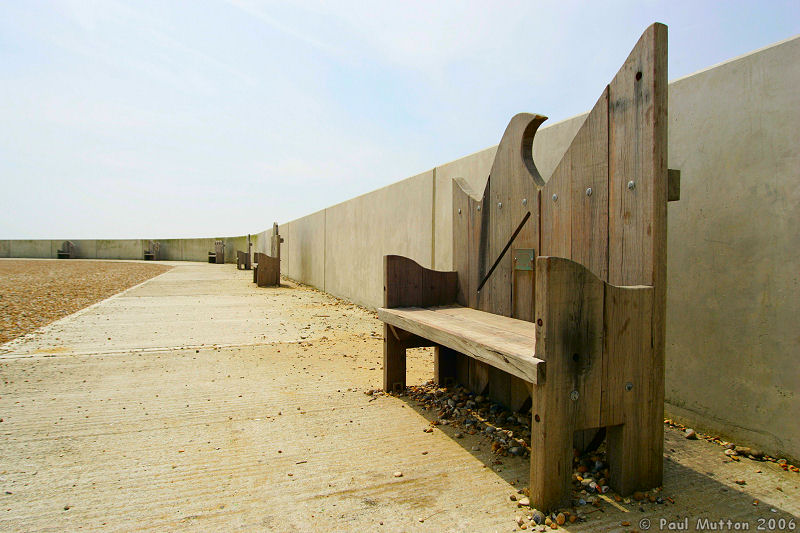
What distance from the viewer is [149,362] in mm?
4094

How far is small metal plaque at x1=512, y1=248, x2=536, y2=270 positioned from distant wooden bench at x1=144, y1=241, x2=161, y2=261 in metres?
36.1

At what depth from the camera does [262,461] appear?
2.17 m

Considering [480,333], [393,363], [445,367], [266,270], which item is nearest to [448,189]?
[445,367]

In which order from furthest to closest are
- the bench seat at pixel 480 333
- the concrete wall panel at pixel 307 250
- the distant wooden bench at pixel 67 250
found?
the distant wooden bench at pixel 67 250, the concrete wall panel at pixel 307 250, the bench seat at pixel 480 333

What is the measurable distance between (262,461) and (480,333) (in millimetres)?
1128

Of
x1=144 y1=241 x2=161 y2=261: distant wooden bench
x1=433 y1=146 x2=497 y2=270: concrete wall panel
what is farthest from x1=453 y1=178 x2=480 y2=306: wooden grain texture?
x1=144 y1=241 x2=161 y2=261: distant wooden bench

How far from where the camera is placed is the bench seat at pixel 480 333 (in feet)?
5.83

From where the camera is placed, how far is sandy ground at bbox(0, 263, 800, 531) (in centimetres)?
170

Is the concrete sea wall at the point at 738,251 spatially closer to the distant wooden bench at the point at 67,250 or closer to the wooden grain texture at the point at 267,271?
the wooden grain texture at the point at 267,271

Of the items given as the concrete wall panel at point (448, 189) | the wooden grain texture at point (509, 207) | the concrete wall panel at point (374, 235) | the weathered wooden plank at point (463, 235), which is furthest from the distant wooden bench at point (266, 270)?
the wooden grain texture at point (509, 207)

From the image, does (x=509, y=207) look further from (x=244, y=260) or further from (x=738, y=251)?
(x=244, y=260)

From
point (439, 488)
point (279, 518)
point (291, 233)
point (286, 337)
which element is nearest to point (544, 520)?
point (439, 488)

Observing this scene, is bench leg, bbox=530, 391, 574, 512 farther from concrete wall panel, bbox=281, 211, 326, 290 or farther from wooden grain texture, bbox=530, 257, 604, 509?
concrete wall panel, bbox=281, 211, 326, 290

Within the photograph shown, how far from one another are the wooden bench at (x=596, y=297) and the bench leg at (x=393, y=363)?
0.55m
